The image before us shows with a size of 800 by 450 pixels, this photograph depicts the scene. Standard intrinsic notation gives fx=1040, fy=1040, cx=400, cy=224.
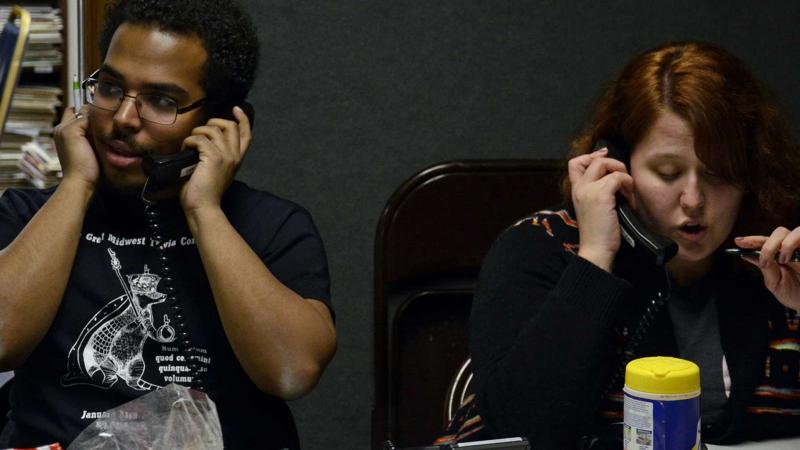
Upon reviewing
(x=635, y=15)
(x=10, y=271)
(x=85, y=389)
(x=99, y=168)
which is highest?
(x=635, y=15)

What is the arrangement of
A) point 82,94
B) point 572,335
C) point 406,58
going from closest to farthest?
1. point 572,335
2. point 82,94
3. point 406,58

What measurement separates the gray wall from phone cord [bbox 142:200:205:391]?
666 mm

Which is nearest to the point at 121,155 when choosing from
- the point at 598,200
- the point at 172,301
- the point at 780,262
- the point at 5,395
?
the point at 172,301

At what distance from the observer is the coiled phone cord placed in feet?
4.91

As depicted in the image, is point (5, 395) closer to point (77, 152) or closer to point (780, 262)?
point (77, 152)

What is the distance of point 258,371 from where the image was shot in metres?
1.47

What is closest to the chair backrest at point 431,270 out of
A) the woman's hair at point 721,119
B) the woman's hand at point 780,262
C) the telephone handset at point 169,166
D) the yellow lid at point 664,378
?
the woman's hair at point 721,119

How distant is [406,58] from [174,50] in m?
0.75

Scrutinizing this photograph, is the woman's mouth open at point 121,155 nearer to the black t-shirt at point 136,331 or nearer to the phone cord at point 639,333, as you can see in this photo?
the black t-shirt at point 136,331

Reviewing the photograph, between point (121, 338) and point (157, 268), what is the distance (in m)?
0.12

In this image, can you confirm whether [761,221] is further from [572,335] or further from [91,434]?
[91,434]

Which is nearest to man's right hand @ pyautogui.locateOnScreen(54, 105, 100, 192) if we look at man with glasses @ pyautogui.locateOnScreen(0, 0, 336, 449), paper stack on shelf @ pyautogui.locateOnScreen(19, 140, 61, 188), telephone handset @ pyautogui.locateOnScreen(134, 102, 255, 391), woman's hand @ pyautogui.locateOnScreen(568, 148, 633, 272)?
man with glasses @ pyautogui.locateOnScreen(0, 0, 336, 449)

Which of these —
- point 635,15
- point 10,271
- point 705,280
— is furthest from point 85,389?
point 635,15

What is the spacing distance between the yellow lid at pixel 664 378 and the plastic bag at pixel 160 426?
43 cm
